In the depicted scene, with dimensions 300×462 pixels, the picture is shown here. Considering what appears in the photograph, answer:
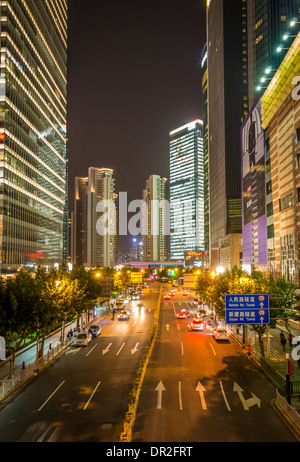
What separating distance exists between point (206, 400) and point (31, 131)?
9623 cm

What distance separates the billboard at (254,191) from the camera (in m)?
76.0

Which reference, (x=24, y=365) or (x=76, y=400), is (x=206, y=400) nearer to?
(x=76, y=400)

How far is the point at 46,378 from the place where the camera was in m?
→ 26.7

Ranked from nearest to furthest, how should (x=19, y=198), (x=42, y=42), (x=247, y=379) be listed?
(x=247, y=379) → (x=19, y=198) → (x=42, y=42)

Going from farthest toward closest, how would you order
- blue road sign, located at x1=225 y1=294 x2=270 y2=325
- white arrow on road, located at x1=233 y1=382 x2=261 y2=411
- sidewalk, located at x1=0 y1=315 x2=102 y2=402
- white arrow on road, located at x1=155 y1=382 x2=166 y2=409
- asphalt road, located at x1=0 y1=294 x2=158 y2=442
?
1. blue road sign, located at x1=225 y1=294 x2=270 y2=325
2. sidewalk, located at x1=0 y1=315 x2=102 y2=402
3. white arrow on road, located at x1=155 y1=382 x2=166 y2=409
4. white arrow on road, located at x1=233 y1=382 x2=261 y2=411
5. asphalt road, located at x1=0 y1=294 x2=158 y2=442

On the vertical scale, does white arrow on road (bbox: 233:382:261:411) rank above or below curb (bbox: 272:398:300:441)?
below

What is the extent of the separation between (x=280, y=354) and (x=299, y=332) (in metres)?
12.9

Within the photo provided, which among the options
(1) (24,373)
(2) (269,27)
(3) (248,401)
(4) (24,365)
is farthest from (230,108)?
(3) (248,401)

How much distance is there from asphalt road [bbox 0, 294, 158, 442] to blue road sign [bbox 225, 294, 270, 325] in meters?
8.66

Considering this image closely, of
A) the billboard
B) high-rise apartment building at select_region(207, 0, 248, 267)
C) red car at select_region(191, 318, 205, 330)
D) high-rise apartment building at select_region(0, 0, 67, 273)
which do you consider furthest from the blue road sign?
high-rise apartment building at select_region(207, 0, 248, 267)

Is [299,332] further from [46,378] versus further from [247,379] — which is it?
[46,378]

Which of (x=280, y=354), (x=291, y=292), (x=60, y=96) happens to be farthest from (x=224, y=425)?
(x=60, y=96)

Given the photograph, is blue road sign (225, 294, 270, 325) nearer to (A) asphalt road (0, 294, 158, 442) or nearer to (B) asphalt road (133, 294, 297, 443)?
(B) asphalt road (133, 294, 297, 443)

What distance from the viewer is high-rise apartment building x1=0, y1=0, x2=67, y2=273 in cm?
8431
